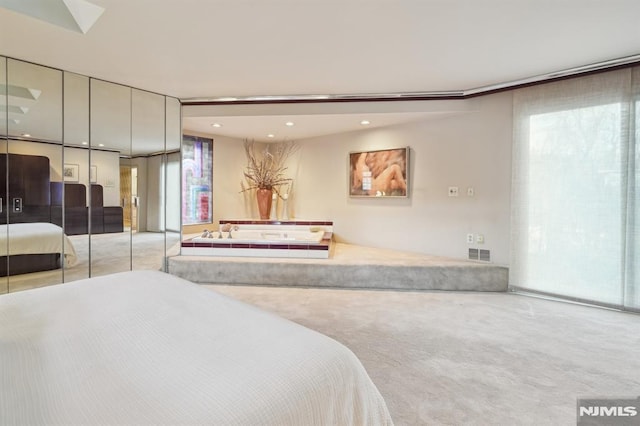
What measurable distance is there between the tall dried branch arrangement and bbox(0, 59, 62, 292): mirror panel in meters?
3.02

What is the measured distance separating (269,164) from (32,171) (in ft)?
11.5

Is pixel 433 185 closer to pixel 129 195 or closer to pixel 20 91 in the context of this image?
pixel 129 195

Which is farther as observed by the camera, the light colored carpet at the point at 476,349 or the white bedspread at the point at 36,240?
the white bedspread at the point at 36,240

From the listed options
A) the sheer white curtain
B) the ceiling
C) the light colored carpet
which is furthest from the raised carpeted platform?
the ceiling

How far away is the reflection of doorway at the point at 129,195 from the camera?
4.06 metres

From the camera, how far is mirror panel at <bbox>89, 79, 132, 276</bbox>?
384 cm

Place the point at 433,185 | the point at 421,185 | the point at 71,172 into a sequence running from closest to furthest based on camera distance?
the point at 71,172 → the point at 433,185 → the point at 421,185

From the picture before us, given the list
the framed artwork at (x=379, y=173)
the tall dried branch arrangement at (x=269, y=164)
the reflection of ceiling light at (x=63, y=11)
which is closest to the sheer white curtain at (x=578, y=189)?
the framed artwork at (x=379, y=173)

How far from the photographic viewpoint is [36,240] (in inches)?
138

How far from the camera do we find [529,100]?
377 centimetres

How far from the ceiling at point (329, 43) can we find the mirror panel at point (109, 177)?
1.04 feet

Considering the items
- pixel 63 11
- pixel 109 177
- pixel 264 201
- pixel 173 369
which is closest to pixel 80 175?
pixel 109 177

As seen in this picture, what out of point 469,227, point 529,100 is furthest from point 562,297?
point 529,100

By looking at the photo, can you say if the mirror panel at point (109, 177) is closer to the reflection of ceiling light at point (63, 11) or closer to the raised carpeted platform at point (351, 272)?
the raised carpeted platform at point (351, 272)
